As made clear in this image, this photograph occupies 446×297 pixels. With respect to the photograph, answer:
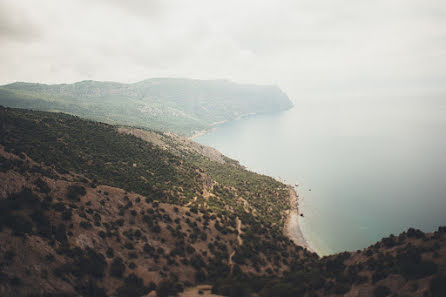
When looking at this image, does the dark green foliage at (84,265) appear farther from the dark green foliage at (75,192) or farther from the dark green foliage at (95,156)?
the dark green foliage at (95,156)

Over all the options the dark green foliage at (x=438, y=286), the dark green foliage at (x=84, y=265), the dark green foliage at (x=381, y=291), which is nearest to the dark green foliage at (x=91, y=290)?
the dark green foliage at (x=84, y=265)

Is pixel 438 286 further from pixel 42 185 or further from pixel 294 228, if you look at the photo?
pixel 294 228

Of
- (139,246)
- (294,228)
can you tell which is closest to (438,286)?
(139,246)

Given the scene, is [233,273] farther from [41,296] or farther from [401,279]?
[41,296]

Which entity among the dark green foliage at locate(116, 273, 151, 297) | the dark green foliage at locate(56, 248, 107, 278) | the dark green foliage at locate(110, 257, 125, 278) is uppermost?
A: the dark green foliage at locate(56, 248, 107, 278)

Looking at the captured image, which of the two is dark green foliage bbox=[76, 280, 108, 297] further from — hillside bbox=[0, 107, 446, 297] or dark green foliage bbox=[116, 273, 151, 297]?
dark green foliage bbox=[116, 273, 151, 297]

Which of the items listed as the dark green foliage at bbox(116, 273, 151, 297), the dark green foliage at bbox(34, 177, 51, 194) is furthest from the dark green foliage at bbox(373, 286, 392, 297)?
the dark green foliage at bbox(34, 177, 51, 194)
